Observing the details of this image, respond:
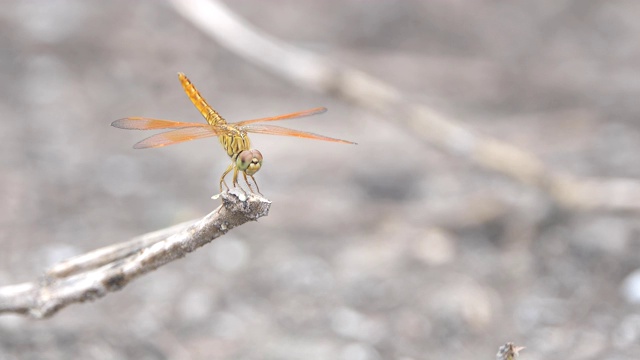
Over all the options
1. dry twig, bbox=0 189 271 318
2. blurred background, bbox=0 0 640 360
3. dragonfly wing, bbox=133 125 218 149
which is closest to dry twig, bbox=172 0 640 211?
blurred background, bbox=0 0 640 360

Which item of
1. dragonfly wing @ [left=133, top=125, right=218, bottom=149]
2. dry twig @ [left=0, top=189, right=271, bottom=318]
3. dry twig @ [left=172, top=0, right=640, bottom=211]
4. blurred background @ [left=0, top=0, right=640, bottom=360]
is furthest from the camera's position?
dry twig @ [left=172, top=0, right=640, bottom=211]

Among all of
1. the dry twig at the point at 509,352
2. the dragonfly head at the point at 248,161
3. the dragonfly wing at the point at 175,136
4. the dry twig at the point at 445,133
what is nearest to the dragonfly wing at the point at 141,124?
the dragonfly wing at the point at 175,136

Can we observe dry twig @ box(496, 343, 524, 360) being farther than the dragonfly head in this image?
No

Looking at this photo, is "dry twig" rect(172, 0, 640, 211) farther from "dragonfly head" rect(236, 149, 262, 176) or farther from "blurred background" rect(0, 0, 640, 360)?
"dragonfly head" rect(236, 149, 262, 176)

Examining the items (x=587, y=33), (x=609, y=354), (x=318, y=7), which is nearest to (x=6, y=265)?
(x=609, y=354)

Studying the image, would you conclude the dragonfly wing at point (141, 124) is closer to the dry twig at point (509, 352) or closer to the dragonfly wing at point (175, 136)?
the dragonfly wing at point (175, 136)

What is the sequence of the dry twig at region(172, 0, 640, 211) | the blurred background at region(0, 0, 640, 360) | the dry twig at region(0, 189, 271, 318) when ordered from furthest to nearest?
the dry twig at region(172, 0, 640, 211) → the blurred background at region(0, 0, 640, 360) → the dry twig at region(0, 189, 271, 318)

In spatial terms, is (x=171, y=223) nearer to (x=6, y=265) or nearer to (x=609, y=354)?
(x=6, y=265)

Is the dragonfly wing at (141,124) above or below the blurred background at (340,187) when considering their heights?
below
